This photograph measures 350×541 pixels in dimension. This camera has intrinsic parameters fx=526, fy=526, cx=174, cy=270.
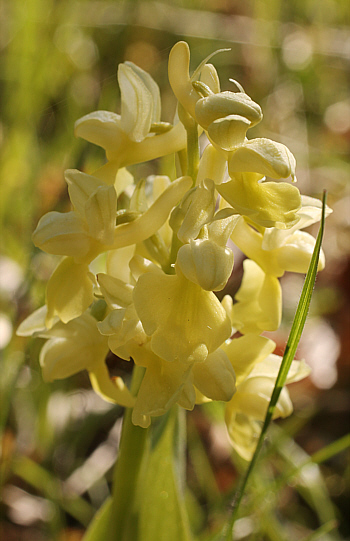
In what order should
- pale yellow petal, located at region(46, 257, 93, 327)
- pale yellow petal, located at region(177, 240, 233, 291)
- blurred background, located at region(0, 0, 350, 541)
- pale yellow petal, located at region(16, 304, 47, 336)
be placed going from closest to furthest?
pale yellow petal, located at region(177, 240, 233, 291) → pale yellow petal, located at region(46, 257, 93, 327) → pale yellow petal, located at region(16, 304, 47, 336) → blurred background, located at region(0, 0, 350, 541)

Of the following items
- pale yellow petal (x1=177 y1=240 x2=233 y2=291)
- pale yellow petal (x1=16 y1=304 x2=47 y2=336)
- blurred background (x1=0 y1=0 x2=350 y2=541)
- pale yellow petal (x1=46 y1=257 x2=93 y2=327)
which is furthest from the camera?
blurred background (x1=0 y1=0 x2=350 y2=541)

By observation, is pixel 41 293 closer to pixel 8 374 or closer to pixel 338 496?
pixel 8 374

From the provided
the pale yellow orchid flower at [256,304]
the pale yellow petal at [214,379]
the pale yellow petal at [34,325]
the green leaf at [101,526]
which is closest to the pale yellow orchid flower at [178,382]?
the pale yellow petal at [214,379]

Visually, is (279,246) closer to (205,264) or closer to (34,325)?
(205,264)

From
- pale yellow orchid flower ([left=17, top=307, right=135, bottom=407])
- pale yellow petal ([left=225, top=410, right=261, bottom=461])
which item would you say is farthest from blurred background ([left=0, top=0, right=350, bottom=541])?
pale yellow orchid flower ([left=17, top=307, right=135, bottom=407])

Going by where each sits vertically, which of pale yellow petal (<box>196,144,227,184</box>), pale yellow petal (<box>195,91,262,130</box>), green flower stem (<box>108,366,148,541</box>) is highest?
pale yellow petal (<box>195,91,262,130</box>)

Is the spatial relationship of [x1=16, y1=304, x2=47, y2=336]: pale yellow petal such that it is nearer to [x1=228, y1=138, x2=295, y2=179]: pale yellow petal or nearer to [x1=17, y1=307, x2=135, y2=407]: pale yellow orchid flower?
[x1=17, y1=307, x2=135, y2=407]: pale yellow orchid flower

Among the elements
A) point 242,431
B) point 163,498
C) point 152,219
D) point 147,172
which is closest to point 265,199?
point 152,219
